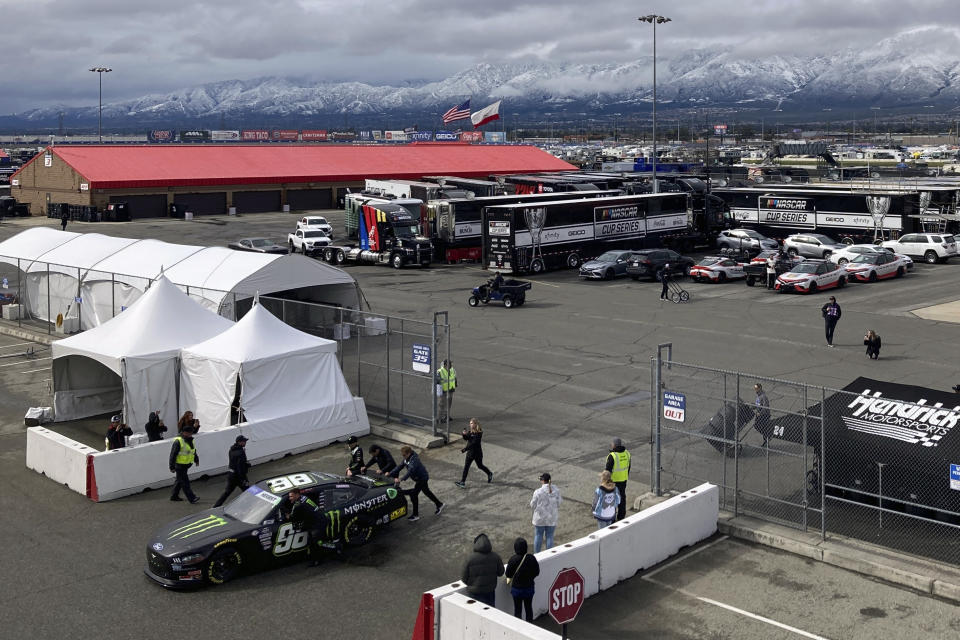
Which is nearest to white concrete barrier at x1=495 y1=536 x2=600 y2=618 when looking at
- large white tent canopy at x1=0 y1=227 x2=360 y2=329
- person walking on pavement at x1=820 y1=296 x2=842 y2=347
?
large white tent canopy at x1=0 y1=227 x2=360 y2=329

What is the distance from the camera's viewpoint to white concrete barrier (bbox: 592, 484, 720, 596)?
13508 mm

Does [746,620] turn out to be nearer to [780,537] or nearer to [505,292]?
[780,537]

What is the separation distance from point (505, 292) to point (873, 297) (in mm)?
14072

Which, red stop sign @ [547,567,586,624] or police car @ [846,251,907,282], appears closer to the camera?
red stop sign @ [547,567,586,624]

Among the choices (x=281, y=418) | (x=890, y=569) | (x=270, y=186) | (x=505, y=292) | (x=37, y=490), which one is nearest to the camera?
(x=890, y=569)

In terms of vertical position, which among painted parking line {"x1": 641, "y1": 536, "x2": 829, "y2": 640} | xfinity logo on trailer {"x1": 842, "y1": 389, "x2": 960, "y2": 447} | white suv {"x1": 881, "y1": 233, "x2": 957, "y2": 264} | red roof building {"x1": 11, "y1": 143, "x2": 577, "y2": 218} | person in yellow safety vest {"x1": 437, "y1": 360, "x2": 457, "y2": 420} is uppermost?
red roof building {"x1": 11, "y1": 143, "x2": 577, "y2": 218}

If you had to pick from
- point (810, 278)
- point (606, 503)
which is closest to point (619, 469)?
point (606, 503)

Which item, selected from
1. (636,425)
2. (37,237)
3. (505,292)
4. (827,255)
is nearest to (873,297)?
(827,255)

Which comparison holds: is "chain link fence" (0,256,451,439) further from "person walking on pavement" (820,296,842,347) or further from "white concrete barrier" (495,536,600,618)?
"person walking on pavement" (820,296,842,347)

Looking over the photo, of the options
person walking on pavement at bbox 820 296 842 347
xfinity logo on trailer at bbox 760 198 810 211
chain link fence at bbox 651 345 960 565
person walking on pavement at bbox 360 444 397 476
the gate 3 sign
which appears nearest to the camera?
chain link fence at bbox 651 345 960 565

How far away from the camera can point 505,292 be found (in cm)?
3647

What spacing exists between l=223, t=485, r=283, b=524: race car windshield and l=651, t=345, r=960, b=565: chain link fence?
6295mm

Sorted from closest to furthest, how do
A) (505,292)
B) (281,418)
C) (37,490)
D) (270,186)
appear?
(37,490) → (281,418) → (505,292) → (270,186)

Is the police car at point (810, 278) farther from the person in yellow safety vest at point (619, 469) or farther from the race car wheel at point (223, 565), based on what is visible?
the race car wheel at point (223, 565)
